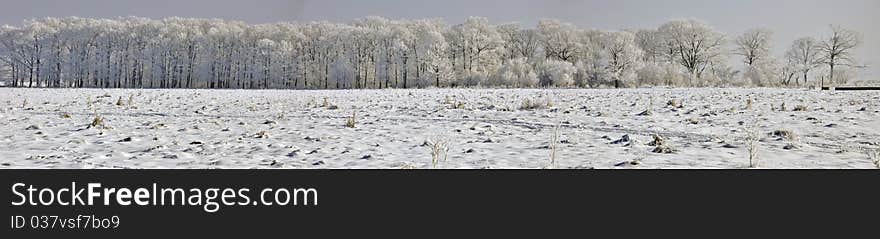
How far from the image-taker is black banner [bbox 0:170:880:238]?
540cm

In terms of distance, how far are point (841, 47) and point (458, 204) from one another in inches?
2940

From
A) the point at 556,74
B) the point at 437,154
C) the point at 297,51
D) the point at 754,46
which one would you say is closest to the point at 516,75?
the point at 556,74

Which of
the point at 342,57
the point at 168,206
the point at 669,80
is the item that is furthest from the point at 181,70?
the point at 168,206

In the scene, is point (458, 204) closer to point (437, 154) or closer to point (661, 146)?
point (437, 154)

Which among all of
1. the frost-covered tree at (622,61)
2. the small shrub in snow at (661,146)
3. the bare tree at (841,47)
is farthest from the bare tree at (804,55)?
the small shrub in snow at (661,146)

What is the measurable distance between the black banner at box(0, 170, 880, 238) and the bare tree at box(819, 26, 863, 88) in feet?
229

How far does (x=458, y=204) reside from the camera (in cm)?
573

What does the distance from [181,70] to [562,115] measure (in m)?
86.4

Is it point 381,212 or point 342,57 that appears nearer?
point 381,212

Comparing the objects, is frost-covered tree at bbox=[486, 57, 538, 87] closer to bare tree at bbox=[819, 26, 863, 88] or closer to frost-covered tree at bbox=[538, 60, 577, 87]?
frost-covered tree at bbox=[538, 60, 577, 87]

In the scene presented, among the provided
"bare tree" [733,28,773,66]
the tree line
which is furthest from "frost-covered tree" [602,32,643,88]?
"bare tree" [733,28,773,66]

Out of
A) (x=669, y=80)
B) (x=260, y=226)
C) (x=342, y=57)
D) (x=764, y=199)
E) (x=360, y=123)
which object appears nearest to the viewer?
(x=260, y=226)

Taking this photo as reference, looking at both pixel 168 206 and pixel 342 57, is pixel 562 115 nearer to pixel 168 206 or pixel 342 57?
pixel 168 206

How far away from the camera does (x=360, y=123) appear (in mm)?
12977
